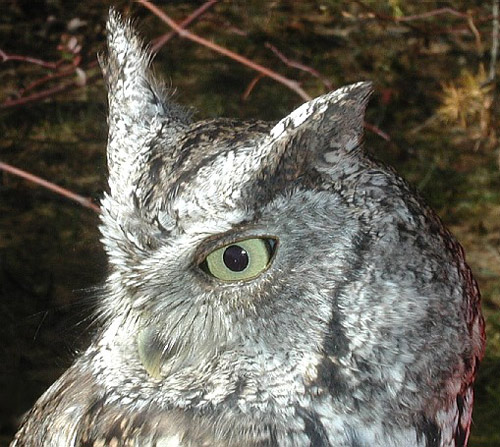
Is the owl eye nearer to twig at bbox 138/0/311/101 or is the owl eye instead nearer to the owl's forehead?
the owl's forehead

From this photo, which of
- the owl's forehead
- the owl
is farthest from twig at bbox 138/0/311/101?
the owl's forehead

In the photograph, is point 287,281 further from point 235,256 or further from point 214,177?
point 214,177

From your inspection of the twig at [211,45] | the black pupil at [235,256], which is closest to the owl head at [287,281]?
the black pupil at [235,256]

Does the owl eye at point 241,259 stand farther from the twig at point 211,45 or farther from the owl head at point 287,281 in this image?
the twig at point 211,45

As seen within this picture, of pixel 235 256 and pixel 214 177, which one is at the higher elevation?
pixel 214 177

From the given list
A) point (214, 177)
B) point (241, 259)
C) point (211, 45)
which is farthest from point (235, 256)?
point (211, 45)

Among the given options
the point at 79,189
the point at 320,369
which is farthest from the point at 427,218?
the point at 79,189

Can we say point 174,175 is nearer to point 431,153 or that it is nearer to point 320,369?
point 320,369
